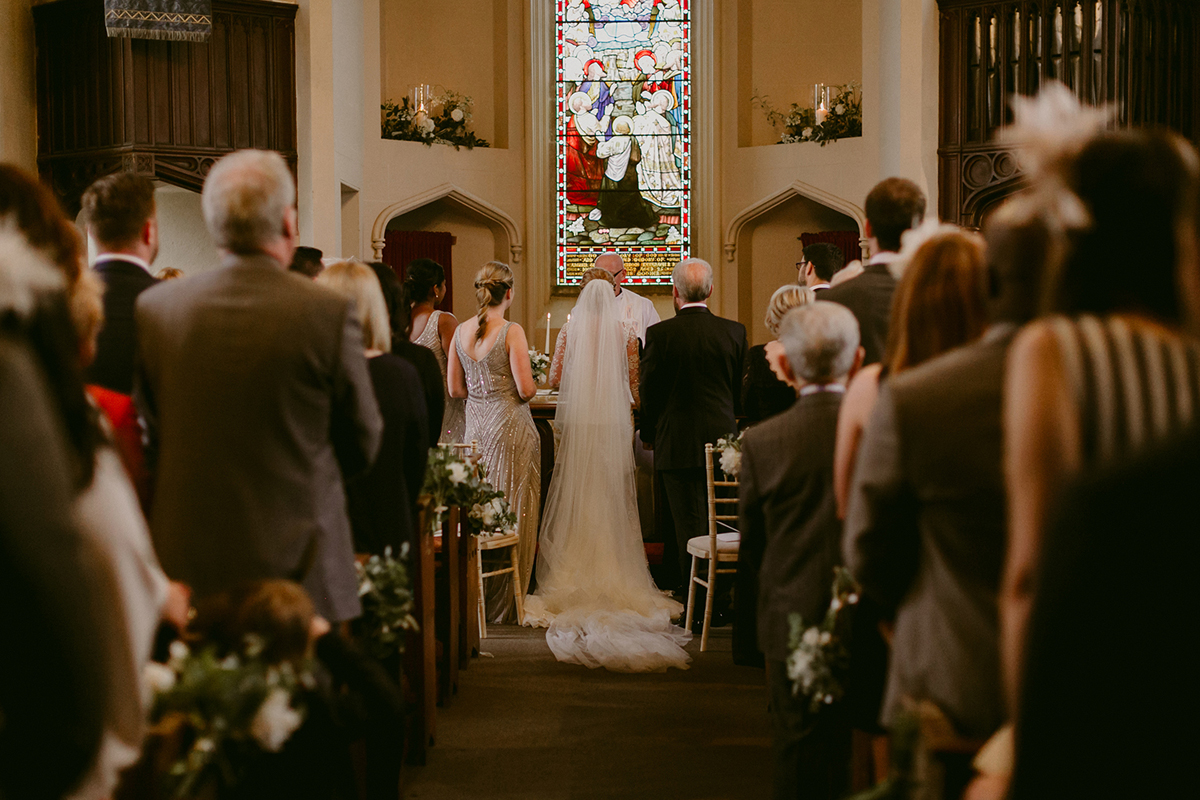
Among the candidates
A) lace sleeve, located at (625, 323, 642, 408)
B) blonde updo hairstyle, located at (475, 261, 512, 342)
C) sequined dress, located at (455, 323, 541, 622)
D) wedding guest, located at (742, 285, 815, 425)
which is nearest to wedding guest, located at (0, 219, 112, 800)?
wedding guest, located at (742, 285, 815, 425)

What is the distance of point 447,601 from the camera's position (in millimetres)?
4363

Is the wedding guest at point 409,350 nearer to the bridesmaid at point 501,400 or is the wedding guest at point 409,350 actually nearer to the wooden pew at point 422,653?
the wooden pew at point 422,653

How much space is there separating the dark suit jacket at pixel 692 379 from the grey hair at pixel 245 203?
3.43 meters

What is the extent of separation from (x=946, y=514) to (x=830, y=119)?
9.52m

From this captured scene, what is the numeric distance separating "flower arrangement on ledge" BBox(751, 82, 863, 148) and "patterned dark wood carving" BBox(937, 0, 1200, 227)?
7.62 ft

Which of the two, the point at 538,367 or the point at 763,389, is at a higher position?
the point at 538,367

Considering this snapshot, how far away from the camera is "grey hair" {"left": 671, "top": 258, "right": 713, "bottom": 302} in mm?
5586

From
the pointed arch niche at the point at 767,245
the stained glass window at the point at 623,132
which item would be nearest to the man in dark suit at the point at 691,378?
the pointed arch niche at the point at 767,245

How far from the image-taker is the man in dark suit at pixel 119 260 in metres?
2.70

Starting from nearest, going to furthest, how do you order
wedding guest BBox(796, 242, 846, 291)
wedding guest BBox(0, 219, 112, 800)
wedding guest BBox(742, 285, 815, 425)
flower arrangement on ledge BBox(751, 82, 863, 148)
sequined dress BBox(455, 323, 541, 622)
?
wedding guest BBox(0, 219, 112, 800) < wedding guest BBox(742, 285, 815, 425) < wedding guest BBox(796, 242, 846, 291) < sequined dress BBox(455, 323, 541, 622) < flower arrangement on ledge BBox(751, 82, 863, 148)

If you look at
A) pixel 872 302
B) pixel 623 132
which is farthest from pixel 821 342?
pixel 623 132

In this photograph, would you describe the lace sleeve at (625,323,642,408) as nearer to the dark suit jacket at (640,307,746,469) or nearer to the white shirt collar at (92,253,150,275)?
the dark suit jacket at (640,307,746,469)

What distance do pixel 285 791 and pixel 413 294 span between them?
3.50 metres

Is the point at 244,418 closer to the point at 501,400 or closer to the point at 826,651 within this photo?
the point at 826,651
